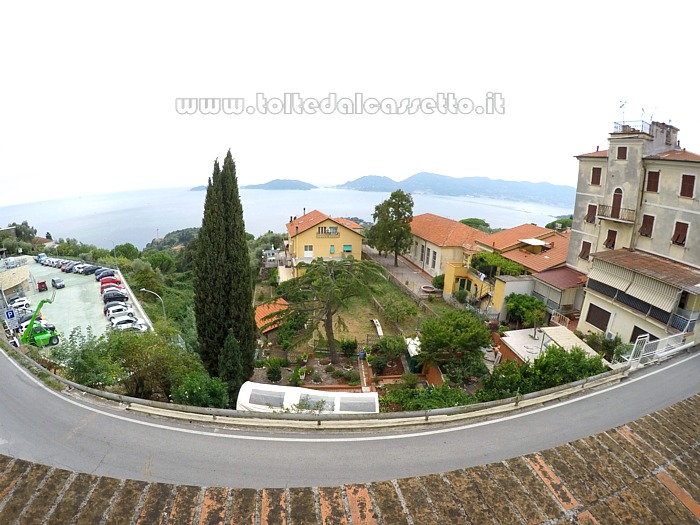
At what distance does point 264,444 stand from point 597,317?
17.6m

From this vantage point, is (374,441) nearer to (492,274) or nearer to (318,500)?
(318,500)

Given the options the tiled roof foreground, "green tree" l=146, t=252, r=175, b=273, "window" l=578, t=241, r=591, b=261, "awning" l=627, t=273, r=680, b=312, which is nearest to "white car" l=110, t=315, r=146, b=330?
the tiled roof foreground

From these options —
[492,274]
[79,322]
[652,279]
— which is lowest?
[79,322]

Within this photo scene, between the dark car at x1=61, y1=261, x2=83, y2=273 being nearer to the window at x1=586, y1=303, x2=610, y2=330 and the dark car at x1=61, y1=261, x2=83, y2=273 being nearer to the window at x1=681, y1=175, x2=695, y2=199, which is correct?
the window at x1=586, y1=303, x2=610, y2=330

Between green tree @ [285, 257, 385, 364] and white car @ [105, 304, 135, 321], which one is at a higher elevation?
green tree @ [285, 257, 385, 364]

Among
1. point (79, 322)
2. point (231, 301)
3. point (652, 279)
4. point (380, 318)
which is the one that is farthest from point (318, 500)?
point (79, 322)

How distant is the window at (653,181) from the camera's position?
18297 mm

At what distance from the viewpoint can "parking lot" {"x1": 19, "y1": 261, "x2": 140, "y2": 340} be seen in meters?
28.2

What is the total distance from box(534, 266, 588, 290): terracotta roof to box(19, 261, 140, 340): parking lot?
2672cm

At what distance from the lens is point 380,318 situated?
27031mm

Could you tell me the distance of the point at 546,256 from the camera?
26281 millimetres

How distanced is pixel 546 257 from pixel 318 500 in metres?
25.7

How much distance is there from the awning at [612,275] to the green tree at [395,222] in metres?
19.6

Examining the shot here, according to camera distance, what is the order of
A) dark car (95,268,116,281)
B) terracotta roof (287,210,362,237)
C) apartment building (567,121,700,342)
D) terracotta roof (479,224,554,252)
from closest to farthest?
apartment building (567,121,700,342), terracotta roof (479,224,554,252), terracotta roof (287,210,362,237), dark car (95,268,116,281)
